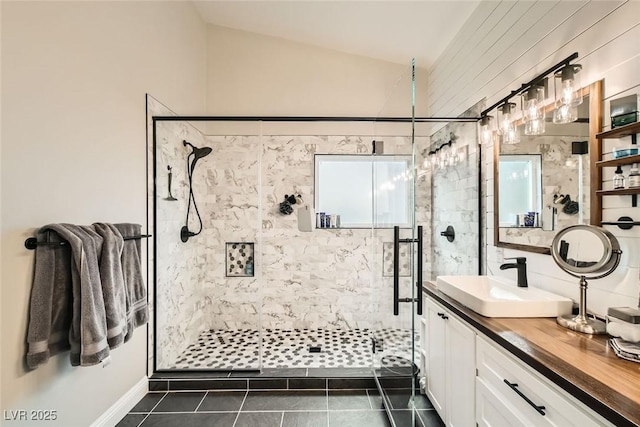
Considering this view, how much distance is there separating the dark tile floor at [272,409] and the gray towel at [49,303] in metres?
0.98

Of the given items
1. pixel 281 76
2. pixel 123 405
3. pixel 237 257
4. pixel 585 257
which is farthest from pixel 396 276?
pixel 281 76

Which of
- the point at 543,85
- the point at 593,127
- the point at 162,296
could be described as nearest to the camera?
the point at 593,127

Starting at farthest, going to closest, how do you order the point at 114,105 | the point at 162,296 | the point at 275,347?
the point at 275,347, the point at 162,296, the point at 114,105

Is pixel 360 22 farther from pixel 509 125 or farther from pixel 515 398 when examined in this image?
pixel 515 398

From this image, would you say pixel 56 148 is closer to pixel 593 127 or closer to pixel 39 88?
pixel 39 88

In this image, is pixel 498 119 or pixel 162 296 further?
pixel 162 296

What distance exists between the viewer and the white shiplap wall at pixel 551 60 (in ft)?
3.99

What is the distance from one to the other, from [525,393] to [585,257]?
65 cm

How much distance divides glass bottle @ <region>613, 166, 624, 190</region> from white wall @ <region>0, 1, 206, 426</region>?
2.52 m

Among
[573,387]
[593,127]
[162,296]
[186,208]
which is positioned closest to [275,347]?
[162,296]

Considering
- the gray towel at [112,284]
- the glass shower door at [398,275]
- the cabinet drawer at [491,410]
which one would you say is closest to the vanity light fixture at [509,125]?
the glass shower door at [398,275]

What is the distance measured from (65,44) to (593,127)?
2582 millimetres

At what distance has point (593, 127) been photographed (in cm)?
136

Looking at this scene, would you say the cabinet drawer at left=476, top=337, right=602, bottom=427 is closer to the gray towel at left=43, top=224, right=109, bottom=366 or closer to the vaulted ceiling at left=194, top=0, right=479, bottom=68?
the gray towel at left=43, top=224, right=109, bottom=366
